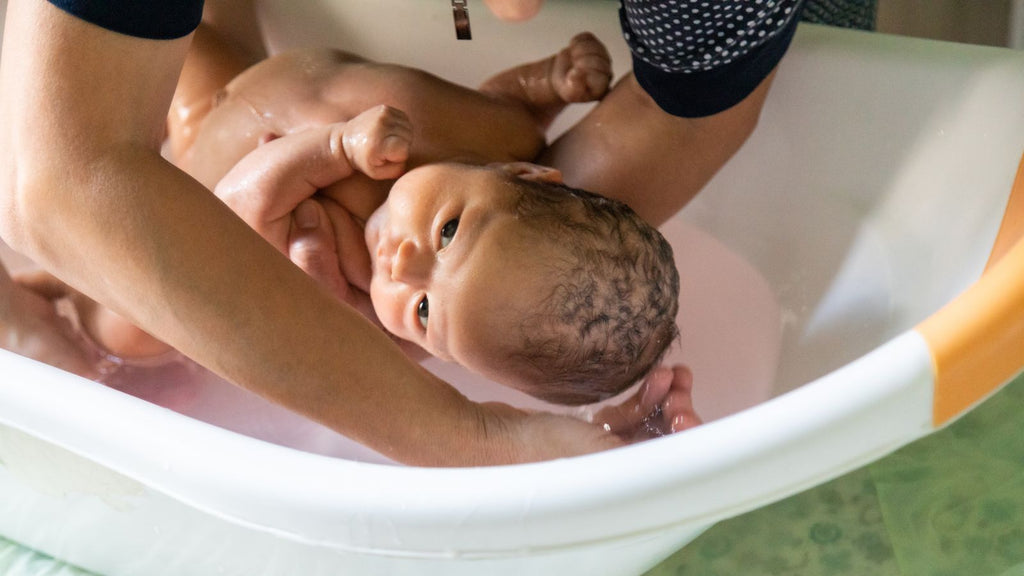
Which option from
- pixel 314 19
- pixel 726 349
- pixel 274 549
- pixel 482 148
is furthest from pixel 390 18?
pixel 274 549

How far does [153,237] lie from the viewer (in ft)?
2.22

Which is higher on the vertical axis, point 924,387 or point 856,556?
point 924,387

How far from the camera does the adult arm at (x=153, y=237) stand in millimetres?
672

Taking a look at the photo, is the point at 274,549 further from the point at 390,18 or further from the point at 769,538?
the point at 390,18

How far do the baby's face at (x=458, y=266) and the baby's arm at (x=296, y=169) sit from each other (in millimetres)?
52

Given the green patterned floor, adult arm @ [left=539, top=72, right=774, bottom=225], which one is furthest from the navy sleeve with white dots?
the green patterned floor

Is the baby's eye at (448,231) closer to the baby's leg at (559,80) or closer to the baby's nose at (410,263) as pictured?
the baby's nose at (410,263)

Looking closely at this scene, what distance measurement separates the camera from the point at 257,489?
24.6 inches

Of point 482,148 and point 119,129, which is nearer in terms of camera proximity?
point 119,129

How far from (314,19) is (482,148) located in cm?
45

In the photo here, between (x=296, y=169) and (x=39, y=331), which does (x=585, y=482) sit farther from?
(x=39, y=331)

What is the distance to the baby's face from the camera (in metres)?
0.83

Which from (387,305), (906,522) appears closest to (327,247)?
(387,305)

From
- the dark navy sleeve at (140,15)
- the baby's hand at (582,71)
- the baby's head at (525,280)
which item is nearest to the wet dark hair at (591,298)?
the baby's head at (525,280)
